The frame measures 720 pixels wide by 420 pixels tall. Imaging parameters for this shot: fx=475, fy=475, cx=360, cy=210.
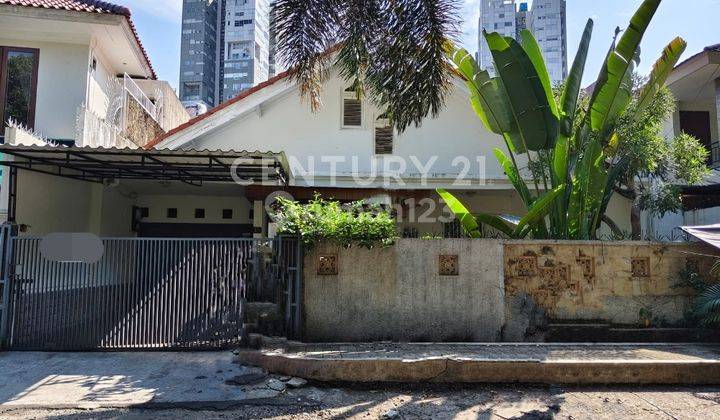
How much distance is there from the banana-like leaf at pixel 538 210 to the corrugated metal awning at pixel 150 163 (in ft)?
13.5

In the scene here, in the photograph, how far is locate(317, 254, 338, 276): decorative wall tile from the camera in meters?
7.13

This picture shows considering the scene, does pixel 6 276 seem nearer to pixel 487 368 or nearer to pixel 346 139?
pixel 487 368

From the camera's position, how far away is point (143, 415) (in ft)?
15.4

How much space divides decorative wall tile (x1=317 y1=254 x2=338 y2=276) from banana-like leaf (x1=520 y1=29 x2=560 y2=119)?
174 inches

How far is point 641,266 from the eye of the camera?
7582mm

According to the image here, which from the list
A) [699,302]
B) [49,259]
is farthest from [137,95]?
[699,302]

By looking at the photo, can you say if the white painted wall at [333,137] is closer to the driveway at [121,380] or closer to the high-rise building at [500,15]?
the driveway at [121,380]

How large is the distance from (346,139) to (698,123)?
36.7ft

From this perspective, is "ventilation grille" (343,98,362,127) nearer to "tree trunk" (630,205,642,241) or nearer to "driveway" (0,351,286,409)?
"tree trunk" (630,205,642,241)

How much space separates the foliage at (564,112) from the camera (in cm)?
748

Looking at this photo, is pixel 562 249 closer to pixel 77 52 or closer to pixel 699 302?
pixel 699 302

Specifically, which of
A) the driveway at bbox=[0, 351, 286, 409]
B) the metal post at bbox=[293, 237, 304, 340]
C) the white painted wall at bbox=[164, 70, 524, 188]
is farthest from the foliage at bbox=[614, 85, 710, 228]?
the driveway at bbox=[0, 351, 286, 409]

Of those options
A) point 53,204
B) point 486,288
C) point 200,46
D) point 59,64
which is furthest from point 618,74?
point 200,46

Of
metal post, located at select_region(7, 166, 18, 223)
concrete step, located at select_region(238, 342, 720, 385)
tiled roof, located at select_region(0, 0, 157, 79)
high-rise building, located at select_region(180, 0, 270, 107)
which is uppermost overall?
high-rise building, located at select_region(180, 0, 270, 107)
